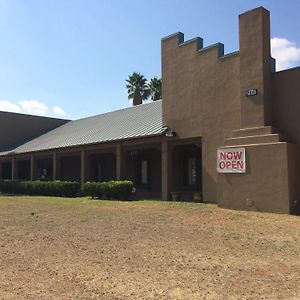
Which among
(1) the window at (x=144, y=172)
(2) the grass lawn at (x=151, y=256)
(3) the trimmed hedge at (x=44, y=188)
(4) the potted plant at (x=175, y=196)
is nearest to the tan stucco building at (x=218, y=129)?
(1) the window at (x=144, y=172)

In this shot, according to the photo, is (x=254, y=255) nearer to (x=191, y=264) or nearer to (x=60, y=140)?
(x=191, y=264)

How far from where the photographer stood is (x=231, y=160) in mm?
17391

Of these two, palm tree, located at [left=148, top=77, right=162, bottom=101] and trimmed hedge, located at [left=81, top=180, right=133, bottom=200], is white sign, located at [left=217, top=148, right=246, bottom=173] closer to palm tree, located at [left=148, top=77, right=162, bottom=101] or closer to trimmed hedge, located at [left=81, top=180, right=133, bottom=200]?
trimmed hedge, located at [left=81, top=180, right=133, bottom=200]

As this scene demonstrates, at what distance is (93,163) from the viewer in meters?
32.0

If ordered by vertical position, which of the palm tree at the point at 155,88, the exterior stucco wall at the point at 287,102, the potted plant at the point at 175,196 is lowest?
the potted plant at the point at 175,196

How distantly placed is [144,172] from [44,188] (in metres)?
6.34

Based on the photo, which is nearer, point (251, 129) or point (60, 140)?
point (251, 129)

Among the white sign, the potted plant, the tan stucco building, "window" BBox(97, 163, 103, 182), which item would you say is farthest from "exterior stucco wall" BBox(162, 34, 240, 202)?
"window" BBox(97, 163, 103, 182)

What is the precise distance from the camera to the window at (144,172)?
2766 centimetres

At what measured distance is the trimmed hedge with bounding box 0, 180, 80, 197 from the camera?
2655 centimetres

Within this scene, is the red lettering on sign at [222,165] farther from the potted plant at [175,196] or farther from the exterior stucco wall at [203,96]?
the potted plant at [175,196]

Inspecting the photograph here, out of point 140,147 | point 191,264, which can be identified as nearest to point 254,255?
point 191,264

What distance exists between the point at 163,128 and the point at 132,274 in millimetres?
15126

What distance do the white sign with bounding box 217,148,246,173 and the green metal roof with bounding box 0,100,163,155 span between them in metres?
4.55
